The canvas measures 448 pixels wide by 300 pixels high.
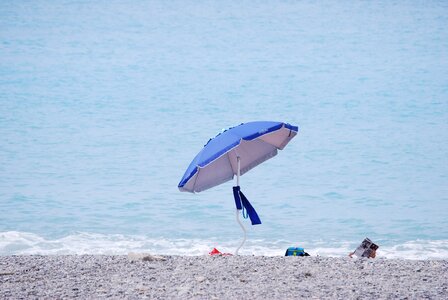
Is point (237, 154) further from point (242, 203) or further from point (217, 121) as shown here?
point (217, 121)

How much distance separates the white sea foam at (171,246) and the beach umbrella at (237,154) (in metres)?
2.86

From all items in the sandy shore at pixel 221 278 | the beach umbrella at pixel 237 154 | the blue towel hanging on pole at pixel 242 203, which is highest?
the beach umbrella at pixel 237 154

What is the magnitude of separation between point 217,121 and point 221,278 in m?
13.5

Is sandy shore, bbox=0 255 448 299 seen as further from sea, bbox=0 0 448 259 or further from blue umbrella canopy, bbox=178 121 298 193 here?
sea, bbox=0 0 448 259

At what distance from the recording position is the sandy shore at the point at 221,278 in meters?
5.98

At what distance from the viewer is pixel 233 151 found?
300 inches

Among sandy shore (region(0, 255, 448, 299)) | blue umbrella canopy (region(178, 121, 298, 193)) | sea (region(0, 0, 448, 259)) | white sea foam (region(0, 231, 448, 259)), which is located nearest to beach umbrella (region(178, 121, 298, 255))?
blue umbrella canopy (region(178, 121, 298, 193))

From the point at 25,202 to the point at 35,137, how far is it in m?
5.46

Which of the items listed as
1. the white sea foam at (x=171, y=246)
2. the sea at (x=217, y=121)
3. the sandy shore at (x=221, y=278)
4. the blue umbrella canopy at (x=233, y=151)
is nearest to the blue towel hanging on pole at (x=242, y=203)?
the blue umbrella canopy at (x=233, y=151)

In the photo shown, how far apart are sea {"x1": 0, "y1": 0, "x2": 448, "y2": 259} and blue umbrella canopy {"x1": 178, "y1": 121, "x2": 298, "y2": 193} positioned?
9.77ft

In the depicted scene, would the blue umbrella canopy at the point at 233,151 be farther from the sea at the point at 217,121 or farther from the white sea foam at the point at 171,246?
the sea at the point at 217,121

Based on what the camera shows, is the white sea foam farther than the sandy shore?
Yes

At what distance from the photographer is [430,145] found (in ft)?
56.6

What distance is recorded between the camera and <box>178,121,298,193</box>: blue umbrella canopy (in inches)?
275
